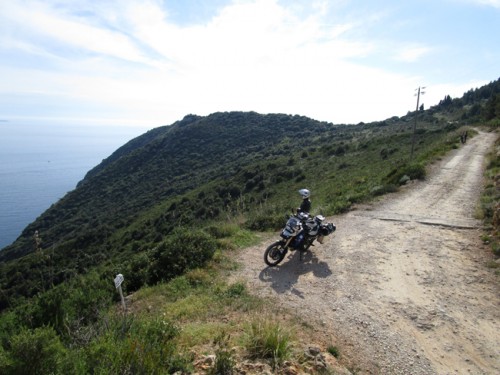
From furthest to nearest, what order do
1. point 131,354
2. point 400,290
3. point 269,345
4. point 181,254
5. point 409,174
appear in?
point 409,174 < point 181,254 < point 400,290 < point 269,345 < point 131,354

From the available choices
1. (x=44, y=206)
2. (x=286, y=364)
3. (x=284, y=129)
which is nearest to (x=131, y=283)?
(x=286, y=364)

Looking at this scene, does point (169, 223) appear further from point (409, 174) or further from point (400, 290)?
point (400, 290)


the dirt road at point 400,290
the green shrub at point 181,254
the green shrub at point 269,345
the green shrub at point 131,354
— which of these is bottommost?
the dirt road at point 400,290

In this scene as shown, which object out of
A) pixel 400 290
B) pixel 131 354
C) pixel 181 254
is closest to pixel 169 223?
pixel 181 254

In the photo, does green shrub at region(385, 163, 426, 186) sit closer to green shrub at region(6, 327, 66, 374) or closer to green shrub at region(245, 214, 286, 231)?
green shrub at region(245, 214, 286, 231)

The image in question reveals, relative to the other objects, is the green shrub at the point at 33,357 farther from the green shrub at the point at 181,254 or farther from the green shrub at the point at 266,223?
the green shrub at the point at 266,223

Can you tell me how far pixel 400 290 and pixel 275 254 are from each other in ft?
9.50

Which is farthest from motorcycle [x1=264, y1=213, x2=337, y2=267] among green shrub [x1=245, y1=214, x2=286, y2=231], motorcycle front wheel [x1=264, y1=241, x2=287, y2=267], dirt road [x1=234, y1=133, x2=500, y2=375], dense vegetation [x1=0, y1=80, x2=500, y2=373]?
green shrub [x1=245, y1=214, x2=286, y2=231]

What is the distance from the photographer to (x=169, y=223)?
40469 mm

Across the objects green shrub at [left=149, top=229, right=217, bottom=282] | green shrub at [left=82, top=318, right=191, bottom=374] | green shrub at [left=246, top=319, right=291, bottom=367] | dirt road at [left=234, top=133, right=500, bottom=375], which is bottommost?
dirt road at [left=234, top=133, right=500, bottom=375]

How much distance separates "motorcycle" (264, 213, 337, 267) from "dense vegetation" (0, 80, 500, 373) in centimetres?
143

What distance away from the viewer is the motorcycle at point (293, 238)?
26.5 feet

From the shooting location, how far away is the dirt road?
5047 millimetres

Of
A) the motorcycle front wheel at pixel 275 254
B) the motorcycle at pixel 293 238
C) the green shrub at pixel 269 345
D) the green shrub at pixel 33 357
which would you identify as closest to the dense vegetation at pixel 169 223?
the green shrub at pixel 33 357
